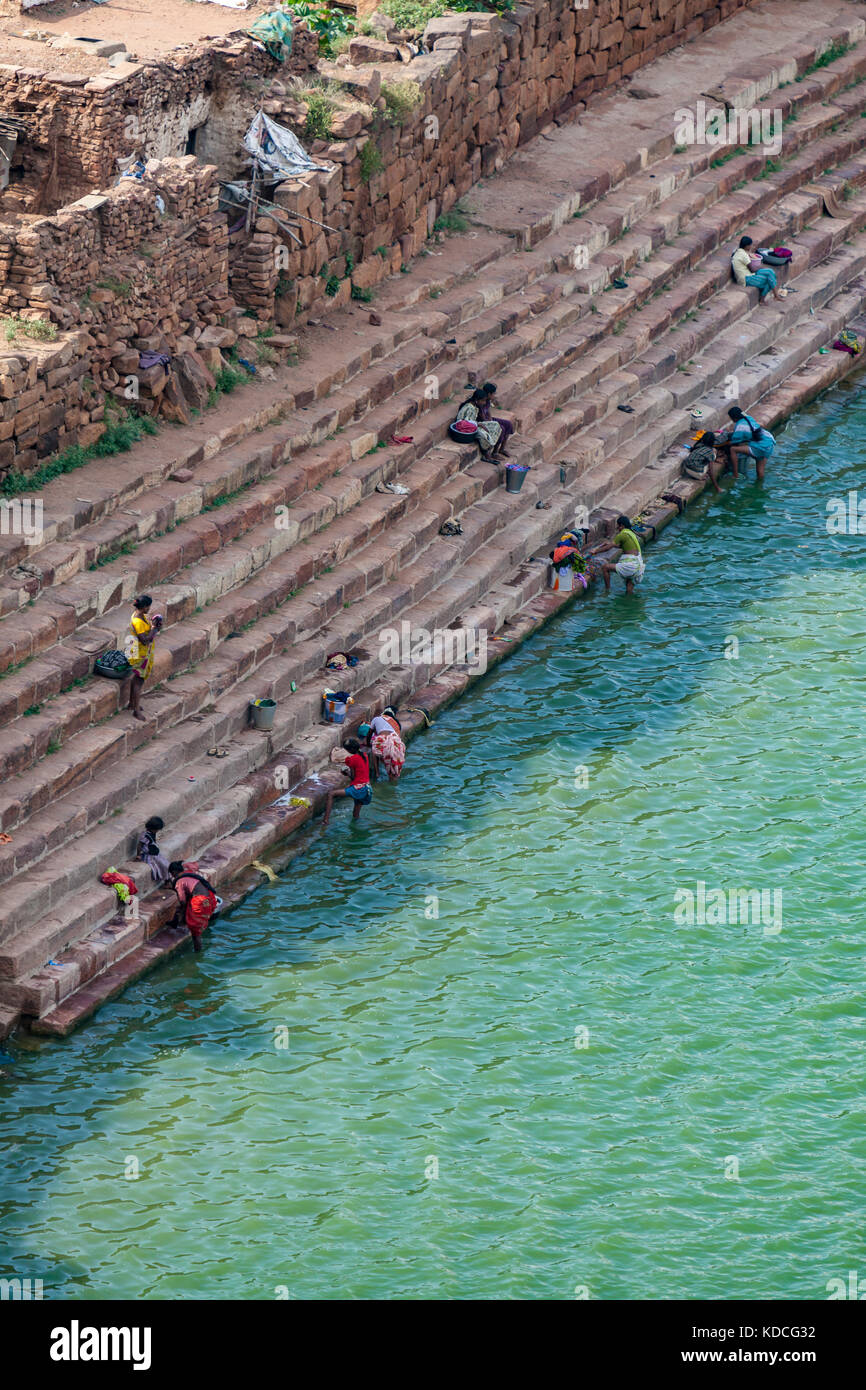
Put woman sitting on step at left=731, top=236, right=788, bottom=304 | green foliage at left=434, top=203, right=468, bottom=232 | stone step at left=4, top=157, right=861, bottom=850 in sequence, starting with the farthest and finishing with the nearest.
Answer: woman sitting on step at left=731, top=236, right=788, bottom=304
green foliage at left=434, top=203, right=468, bottom=232
stone step at left=4, top=157, right=861, bottom=850

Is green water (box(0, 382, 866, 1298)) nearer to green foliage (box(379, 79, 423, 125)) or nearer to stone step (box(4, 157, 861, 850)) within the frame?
stone step (box(4, 157, 861, 850))

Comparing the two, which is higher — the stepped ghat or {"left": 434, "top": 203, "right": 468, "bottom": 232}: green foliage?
{"left": 434, "top": 203, "right": 468, "bottom": 232}: green foliage

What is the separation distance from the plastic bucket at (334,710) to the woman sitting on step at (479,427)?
499 centimetres

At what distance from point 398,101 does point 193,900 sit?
12208 mm

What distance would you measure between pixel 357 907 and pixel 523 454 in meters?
8.05

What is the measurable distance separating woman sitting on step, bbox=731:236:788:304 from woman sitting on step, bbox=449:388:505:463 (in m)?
7.18

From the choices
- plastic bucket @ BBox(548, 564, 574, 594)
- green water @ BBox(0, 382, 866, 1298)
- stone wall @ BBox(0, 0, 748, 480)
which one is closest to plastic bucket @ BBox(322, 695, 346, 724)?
green water @ BBox(0, 382, 866, 1298)

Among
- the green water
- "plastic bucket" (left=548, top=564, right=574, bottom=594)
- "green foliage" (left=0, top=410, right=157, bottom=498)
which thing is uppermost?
"green foliage" (left=0, top=410, right=157, bottom=498)

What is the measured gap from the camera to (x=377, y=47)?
28531 millimetres

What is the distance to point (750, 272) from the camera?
32.1 meters

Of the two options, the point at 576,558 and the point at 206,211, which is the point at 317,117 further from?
the point at 576,558

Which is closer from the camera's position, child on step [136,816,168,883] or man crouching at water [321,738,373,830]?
child on step [136,816,168,883]

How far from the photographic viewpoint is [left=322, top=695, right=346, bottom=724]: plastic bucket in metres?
22.7

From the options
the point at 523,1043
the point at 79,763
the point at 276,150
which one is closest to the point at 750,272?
the point at 276,150
